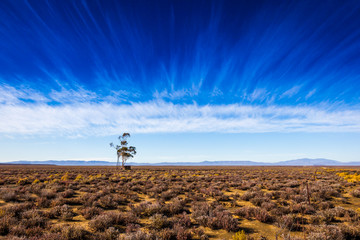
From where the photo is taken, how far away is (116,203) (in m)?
10.1

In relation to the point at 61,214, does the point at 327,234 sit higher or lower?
higher

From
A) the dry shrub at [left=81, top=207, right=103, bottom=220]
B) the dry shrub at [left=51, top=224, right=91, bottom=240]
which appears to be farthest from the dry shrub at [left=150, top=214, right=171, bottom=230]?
the dry shrub at [left=81, top=207, right=103, bottom=220]

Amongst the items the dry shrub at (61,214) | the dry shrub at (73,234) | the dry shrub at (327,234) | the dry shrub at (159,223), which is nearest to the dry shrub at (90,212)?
the dry shrub at (61,214)

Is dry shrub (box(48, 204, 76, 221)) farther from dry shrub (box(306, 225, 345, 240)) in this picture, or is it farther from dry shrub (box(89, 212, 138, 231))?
dry shrub (box(306, 225, 345, 240))

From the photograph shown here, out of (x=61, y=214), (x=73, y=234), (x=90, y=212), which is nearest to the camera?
(x=73, y=234)

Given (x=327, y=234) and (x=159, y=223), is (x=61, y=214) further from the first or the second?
(x=327, y=234)

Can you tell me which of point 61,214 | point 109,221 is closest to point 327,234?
point 109,221

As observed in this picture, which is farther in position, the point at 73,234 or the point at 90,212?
the point at 90,212

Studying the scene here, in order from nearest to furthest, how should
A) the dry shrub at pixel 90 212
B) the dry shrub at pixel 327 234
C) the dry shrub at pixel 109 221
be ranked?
the dry shrub at pixel 327 234 → the dry shrub at pixel 109 221 → the dry shrub at pixel 90 212

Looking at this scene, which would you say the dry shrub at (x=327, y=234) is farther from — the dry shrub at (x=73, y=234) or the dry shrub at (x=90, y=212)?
the dry shrub at (x=90, y=212)

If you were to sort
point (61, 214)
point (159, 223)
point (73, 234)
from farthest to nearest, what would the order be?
point (61, 214) → point (159, 223) → point (73, 234)

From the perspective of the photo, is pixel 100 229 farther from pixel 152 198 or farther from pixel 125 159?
pixel 125 159

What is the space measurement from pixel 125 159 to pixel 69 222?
48.6 metres

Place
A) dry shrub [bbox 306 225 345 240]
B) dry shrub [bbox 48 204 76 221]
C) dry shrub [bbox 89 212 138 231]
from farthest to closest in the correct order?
1. dry shrub [bbox 48 204 76 221]
2. dry shrub [bbox 89 212 138 231]
3. dry shrub [bbox 306 225 345 240]
